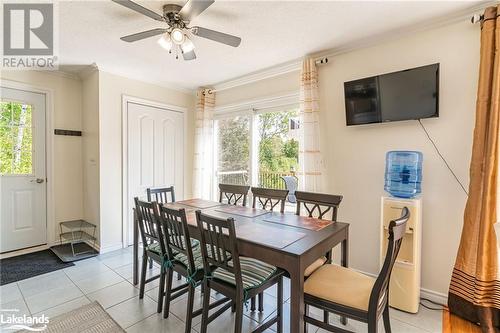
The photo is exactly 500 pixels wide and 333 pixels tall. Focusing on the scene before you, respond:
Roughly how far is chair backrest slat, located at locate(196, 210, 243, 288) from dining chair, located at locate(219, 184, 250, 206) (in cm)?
131

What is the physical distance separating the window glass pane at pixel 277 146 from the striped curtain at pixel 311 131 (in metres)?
0.39

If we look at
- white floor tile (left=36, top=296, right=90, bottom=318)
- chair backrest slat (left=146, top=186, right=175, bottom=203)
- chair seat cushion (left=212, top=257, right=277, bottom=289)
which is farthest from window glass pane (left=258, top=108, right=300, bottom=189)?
white floor tile (left=36, top=296, right=90, bottom=318)

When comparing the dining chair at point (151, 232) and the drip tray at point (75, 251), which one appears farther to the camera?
the drip tray at point (75, 251)

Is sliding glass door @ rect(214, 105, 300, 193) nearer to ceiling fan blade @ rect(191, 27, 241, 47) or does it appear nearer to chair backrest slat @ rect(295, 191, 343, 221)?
chair backrest slat @ rect(295, 191, 343, 221)

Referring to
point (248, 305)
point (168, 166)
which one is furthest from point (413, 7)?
point (168, 166)

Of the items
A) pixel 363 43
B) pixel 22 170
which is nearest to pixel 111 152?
pixel 22 170

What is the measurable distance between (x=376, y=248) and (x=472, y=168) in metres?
1.16

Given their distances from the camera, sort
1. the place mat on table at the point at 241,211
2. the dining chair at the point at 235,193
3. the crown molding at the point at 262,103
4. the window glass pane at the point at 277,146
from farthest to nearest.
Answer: the window glass pane at the point at 277,146
the crown molding at the point at 262,103
the dining chair at the point at 235,193
the place mat on table at the point at 241,211

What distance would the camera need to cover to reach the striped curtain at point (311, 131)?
2.93 m

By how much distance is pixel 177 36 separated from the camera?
2041 millimetres

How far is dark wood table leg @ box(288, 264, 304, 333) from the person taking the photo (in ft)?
4.79

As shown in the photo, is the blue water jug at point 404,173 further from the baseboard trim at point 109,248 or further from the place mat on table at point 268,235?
the baseboard trim at point 109,248

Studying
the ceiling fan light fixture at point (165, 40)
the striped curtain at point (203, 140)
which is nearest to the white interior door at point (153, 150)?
the striped curtain at point (203, 140)

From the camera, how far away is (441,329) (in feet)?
6.37
